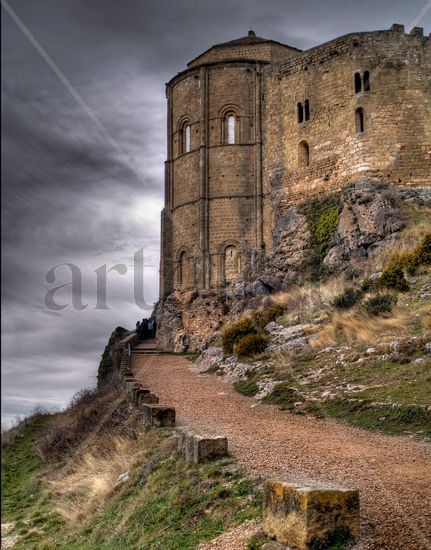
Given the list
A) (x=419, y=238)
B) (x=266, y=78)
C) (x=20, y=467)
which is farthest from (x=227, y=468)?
(x=266, y=78)

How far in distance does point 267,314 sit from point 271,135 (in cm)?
1202

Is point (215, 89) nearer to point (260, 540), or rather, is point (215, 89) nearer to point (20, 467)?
point (20, 467)

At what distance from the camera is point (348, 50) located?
27984 millimetres

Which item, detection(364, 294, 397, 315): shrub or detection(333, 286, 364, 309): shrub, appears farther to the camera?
detection(333, 286, 364, 309): shrub

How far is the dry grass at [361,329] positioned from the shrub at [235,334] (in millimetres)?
3789

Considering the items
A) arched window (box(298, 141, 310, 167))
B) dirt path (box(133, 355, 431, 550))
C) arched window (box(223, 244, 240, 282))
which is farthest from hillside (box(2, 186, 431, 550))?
arched window (box(298, 141, 310, 167))

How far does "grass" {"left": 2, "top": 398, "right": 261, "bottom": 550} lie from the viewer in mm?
6875

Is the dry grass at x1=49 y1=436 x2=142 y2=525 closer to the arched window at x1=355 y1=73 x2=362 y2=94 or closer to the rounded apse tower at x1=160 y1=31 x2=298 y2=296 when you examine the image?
the rounded apse tower at x1=160 y1=31 x2=298 y2=296

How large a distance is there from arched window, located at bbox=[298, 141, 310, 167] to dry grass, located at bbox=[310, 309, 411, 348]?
12.5 metres

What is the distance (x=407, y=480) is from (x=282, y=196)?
Result: 24190 millimetres

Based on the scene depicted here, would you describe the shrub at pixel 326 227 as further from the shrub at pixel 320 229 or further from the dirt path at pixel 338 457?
the dirt path at pixel 338 457

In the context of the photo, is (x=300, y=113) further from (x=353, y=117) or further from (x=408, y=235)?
(x=408, y=235)

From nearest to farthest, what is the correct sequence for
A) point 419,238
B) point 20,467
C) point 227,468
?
point 227,468 → point 20,467 → point 419,238

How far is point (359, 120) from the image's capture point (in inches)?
1087
